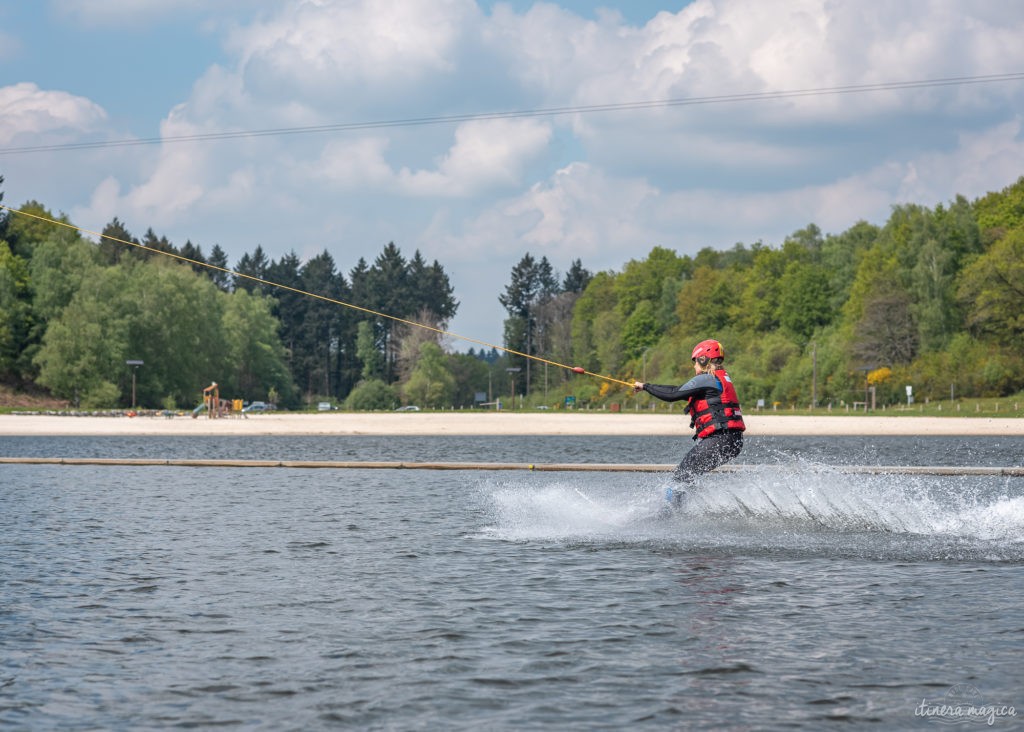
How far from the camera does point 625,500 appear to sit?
17922 mm

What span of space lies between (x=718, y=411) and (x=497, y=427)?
51.7 m

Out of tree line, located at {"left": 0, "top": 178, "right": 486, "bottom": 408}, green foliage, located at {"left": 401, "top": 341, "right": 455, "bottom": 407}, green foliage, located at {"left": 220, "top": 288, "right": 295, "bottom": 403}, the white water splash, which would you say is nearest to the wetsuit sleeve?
the white water splash

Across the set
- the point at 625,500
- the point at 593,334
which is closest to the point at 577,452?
the point at 625,500

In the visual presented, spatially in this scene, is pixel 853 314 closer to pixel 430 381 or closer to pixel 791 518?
pixel 430 381

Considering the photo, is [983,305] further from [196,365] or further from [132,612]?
[132,612]

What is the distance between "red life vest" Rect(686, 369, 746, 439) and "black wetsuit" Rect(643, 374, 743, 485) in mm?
18

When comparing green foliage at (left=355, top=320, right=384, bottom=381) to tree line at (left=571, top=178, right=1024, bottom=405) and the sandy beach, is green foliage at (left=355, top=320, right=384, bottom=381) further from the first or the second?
the sandy beach

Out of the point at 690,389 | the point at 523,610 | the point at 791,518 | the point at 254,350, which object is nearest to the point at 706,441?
the point at 690,389

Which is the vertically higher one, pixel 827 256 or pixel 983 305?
pixel 827 256

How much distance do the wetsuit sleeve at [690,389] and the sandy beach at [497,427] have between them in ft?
152

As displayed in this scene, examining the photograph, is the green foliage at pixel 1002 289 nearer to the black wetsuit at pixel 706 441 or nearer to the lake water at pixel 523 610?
the lake water at pixel 523 610

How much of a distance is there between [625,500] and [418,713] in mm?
11216

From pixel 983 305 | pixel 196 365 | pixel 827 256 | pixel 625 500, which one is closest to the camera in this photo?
pixel 625 500

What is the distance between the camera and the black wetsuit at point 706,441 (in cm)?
1395
